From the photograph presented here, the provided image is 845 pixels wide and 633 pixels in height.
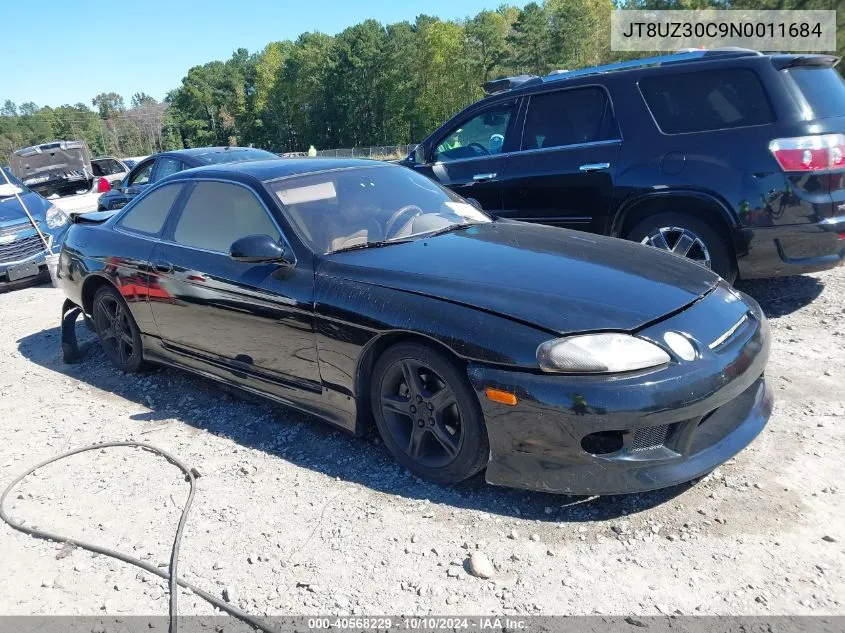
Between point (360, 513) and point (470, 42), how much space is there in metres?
76.1

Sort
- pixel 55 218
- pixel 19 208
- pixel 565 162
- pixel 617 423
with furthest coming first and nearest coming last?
1. pixel 55 218
2. pixel 19 208
3. pixel 565 162
4. pixel 617 423

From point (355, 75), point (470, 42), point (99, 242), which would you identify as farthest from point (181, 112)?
point (99, 242)

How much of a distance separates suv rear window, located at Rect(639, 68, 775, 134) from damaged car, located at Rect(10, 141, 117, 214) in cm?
1025

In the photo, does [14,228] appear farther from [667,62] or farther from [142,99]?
[142,99]

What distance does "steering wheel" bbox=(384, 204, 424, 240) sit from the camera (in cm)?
374

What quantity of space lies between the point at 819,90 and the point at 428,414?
3905 millimetres

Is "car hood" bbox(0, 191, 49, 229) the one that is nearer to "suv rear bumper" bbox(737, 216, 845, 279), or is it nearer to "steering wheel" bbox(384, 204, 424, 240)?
"steering wheel" bbox(384, 204, 424, 240)

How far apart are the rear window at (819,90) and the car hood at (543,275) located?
7.00 feet

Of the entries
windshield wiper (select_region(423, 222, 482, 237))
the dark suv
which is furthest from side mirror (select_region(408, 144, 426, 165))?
windshield wiper (select_region(423, 222, 482, 237))

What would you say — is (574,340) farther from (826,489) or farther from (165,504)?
(165,504)

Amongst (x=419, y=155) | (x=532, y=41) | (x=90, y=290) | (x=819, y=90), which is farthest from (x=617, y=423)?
(x=532, y=41)

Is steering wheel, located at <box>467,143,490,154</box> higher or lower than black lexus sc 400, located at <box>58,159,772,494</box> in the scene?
higher

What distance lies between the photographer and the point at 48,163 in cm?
1247

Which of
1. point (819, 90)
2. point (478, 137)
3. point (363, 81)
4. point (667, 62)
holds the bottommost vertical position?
point (478, 137)
